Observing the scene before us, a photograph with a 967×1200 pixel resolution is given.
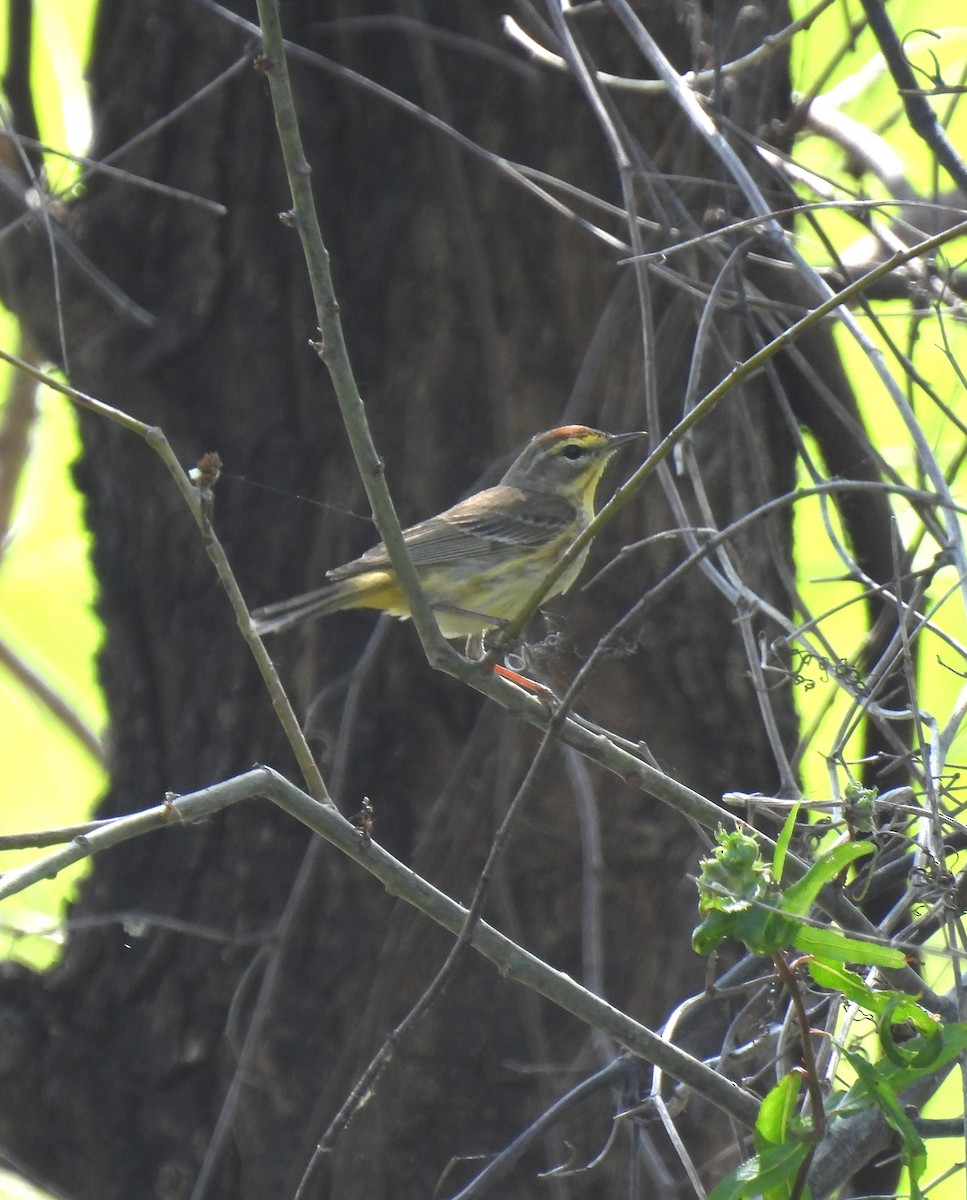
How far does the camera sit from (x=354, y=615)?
172 inches

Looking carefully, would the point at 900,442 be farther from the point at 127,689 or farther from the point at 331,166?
the point at 127,689

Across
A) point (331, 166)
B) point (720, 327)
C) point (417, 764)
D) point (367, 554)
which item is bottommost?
point (417, 764)

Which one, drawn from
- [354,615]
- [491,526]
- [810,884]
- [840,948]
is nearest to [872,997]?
[840,948]

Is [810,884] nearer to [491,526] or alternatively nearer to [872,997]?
[872,997]

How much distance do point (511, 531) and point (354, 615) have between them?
72cm

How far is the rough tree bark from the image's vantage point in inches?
159

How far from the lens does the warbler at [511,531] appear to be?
447 cm

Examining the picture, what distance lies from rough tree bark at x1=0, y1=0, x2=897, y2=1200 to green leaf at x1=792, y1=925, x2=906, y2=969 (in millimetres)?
2310

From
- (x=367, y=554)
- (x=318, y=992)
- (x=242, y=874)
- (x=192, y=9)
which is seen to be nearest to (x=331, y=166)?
(x=192, y=9)

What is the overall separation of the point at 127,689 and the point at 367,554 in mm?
1039

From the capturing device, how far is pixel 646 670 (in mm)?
4168

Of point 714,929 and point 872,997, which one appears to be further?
point 872,997

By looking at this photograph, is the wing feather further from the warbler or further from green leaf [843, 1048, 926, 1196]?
green leaf [843, 1048, 926, 1196]

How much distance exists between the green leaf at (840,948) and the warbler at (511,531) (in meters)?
2.65
